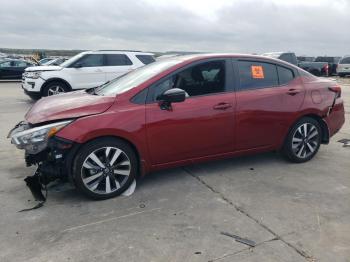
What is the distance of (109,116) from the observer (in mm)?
3883

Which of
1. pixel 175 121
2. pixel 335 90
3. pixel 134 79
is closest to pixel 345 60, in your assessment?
pixel 335 90

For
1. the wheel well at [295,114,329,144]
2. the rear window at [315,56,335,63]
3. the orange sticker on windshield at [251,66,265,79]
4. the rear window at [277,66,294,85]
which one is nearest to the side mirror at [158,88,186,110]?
the orange sticker on windshield at [251,66,265,79]

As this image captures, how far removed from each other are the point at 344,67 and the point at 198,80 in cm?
2459

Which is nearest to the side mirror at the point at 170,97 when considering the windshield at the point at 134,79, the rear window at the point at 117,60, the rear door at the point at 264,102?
the windshield at the point at 134,79

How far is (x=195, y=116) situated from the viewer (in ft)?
13.9

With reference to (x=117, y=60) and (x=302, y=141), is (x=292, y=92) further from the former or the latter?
(x=117, y=60)

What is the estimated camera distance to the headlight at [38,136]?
12.4 ft

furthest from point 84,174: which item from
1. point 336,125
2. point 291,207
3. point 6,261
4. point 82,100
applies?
point 336,125

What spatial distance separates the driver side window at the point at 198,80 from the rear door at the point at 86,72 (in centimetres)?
757

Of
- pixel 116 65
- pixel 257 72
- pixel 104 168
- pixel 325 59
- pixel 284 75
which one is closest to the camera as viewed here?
pixel 104 168

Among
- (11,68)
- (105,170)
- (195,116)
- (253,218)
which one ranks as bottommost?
(253,218)

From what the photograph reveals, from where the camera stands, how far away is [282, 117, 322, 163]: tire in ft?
16.6

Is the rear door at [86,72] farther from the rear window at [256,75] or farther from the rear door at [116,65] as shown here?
the rear window at [256,75]

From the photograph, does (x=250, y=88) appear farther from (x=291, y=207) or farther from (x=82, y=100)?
(x=82, y=100)
